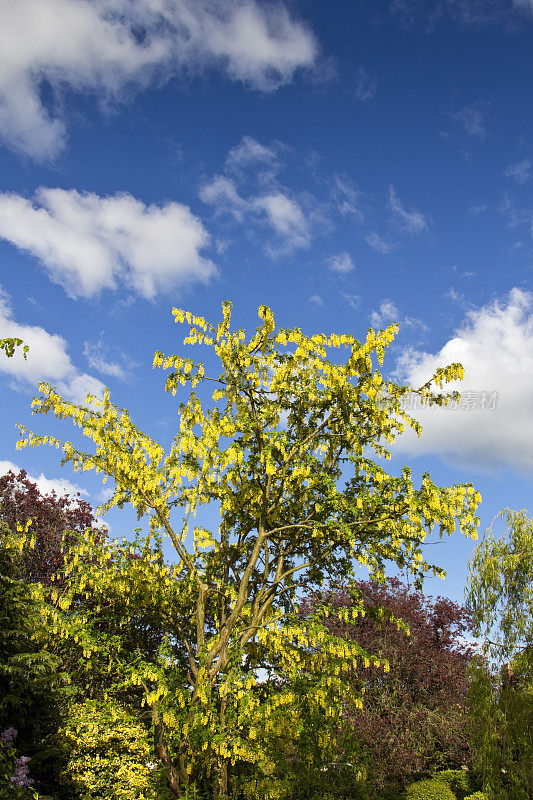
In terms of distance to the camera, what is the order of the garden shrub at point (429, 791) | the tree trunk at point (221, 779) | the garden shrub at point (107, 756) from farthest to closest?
the garden shrub at point (429, 791)
the garden shrub at point (107, 756)
the tree trunk at point (221, 779)

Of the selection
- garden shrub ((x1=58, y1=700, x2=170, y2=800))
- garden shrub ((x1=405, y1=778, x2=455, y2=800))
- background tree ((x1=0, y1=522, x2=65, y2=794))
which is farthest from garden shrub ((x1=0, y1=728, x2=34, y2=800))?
garden shrub ((x1=405, y1=778, x2=455, y2=800))

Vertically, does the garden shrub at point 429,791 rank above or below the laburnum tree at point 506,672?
below

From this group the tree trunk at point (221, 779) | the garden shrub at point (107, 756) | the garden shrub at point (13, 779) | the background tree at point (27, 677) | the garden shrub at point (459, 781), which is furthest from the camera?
the garden shrub at point (459, 781)

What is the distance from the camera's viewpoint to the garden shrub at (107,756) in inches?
410

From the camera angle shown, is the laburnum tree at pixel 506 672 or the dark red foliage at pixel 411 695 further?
the dark red foliage at pixel 411 695

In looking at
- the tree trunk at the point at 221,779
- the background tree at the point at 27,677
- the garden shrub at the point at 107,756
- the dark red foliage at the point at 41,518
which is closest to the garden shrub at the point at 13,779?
the background tree at the point at 27,677

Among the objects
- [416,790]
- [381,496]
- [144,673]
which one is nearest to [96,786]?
[144,673]

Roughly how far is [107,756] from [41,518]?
9.34m

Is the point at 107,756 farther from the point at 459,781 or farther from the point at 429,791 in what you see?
the point at 459,781

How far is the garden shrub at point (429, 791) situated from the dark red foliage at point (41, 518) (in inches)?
530

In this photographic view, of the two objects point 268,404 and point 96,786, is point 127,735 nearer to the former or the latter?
point 96,786

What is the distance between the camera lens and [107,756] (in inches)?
434

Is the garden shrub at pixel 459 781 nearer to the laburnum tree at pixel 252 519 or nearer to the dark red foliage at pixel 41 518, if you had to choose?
the laburnum tree at pixel 252 519

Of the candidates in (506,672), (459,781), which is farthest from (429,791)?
(506,672)
